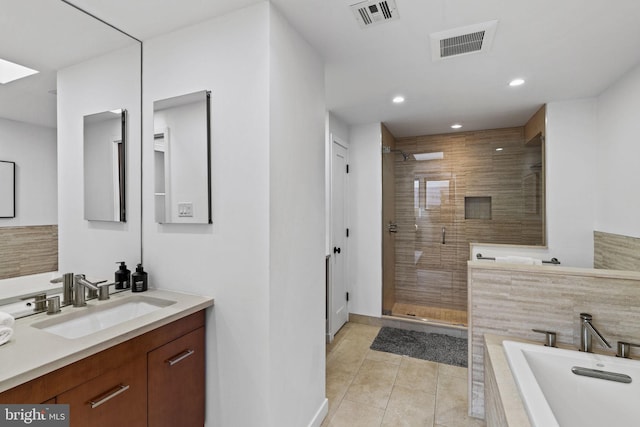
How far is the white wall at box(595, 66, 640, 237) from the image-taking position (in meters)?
2.28

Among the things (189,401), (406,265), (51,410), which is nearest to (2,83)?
(51,410)

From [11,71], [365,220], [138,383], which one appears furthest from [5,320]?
[365,220]

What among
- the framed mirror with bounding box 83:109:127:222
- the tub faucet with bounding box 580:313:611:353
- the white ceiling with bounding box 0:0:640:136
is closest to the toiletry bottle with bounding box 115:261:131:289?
the framed mirror with bounding box 83:109:127:222

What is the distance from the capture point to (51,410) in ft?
3.31

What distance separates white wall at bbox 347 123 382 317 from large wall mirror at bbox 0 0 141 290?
104 inches

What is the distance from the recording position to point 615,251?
2.52 m

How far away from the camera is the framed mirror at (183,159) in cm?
166

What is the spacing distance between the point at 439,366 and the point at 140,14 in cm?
348

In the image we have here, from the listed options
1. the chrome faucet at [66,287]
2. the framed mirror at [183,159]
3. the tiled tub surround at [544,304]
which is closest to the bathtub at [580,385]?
the tiled tub surround at [544,304]

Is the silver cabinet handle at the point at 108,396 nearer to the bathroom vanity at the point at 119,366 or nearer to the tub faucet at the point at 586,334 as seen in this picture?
the bathroom vanity at the point at 119,366

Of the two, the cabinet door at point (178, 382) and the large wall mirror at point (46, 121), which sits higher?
the large wall mirror at point (46, 121)

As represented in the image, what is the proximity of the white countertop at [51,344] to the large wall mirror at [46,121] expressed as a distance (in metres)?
0.24

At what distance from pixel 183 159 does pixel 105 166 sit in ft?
1.68

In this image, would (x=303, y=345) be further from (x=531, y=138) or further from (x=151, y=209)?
(x=531, y=138)
